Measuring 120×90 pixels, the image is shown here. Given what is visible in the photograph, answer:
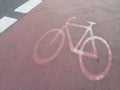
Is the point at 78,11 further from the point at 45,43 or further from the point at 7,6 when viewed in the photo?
the point at 7,6

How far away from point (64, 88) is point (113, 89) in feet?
2.83

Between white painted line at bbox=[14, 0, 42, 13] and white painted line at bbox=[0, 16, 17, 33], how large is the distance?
521mm

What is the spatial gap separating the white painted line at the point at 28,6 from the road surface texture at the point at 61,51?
0.16m

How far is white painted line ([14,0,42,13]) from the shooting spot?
5.68 metres

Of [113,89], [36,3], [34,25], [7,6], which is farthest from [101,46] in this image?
[7,6]

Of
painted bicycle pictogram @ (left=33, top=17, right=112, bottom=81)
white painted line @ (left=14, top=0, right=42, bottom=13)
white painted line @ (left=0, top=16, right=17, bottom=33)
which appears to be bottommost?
painted bicycle pictogram @ (left=33, top=17, right=112, bottom=81)

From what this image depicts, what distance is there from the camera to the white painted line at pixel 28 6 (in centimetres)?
568

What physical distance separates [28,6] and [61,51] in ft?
7.97

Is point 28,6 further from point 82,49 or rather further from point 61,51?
point 82,49

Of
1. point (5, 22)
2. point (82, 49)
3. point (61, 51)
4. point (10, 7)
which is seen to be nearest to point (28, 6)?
point (10, 7)

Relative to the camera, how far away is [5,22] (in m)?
5.13

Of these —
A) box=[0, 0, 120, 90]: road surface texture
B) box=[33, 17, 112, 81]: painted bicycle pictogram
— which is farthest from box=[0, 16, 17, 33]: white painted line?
box=[33, 17, 112, 81]: painted bicycle pictogram

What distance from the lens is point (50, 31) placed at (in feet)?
15.7

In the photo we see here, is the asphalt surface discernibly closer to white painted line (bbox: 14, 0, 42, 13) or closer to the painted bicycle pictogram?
white painted line (bbox: 14, 0, 42, 13)
